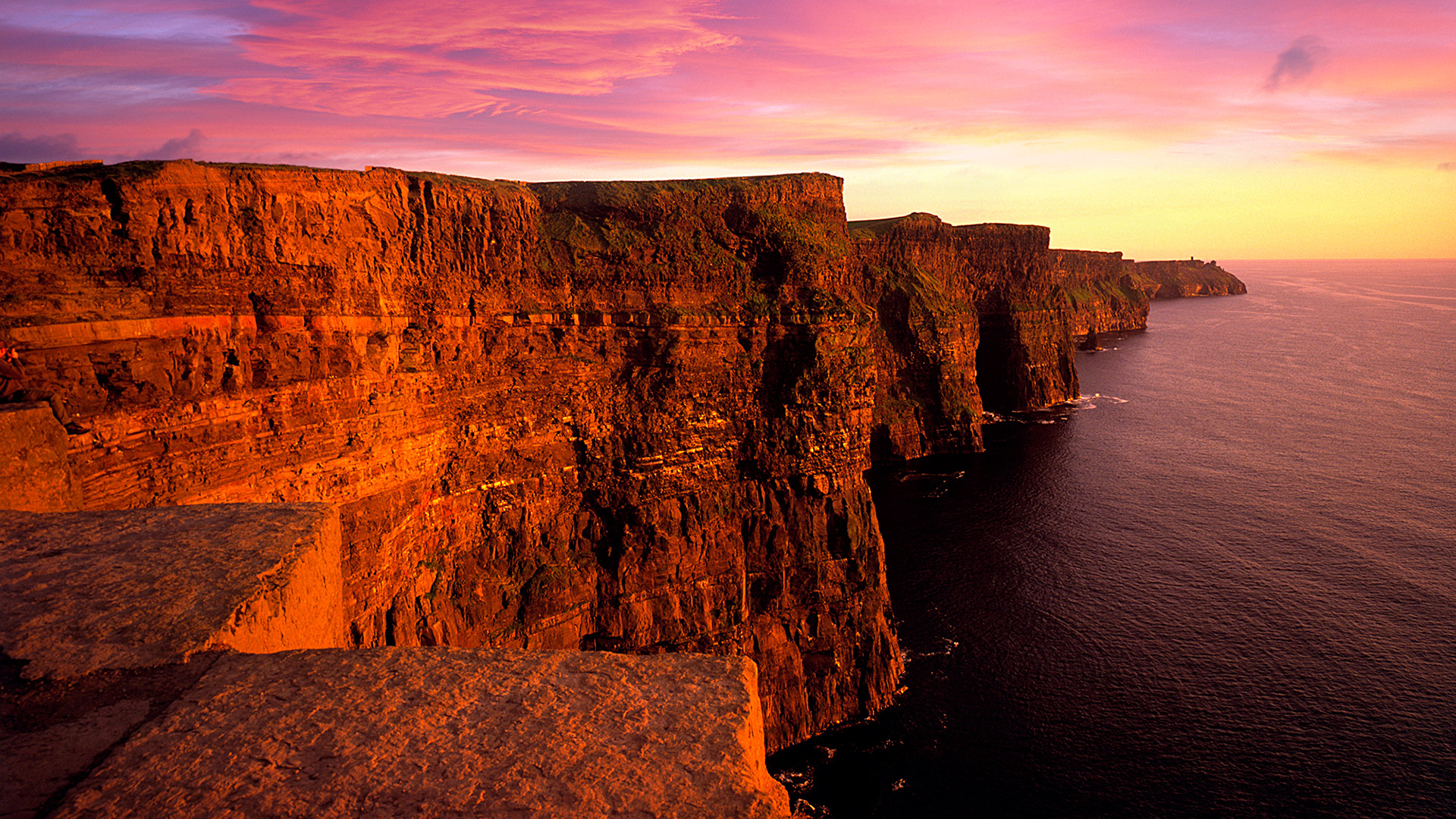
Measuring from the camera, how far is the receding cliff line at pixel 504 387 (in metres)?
17.8

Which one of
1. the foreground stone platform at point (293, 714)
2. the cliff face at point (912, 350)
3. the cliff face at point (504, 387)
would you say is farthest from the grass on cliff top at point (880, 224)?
the foreground stone platform at point (293, 714)

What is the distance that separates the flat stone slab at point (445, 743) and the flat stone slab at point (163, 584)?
0.64m

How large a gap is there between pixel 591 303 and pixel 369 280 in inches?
369

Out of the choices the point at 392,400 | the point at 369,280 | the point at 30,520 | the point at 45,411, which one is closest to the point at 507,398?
the point at 392,400

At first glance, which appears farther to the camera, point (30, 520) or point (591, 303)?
point (591, 303)

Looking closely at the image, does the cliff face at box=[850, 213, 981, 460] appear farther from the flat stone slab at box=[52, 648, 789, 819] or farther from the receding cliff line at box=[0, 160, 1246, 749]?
the flat stone slab at box=[52, 648, 789, 819]

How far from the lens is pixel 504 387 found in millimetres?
28328

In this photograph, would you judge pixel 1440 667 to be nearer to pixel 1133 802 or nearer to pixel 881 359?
pixel 1133 802

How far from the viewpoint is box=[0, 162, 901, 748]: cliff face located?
1783 centimetres

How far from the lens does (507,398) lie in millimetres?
28391

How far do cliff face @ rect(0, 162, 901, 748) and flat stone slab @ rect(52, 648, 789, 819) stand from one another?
15145 mm

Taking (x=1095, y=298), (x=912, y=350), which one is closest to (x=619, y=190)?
(x=912, y=350)

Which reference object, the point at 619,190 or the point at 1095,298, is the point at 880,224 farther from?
the point at 1095,298

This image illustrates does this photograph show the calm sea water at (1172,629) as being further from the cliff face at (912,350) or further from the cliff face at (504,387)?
the cliff face at (504,387)
